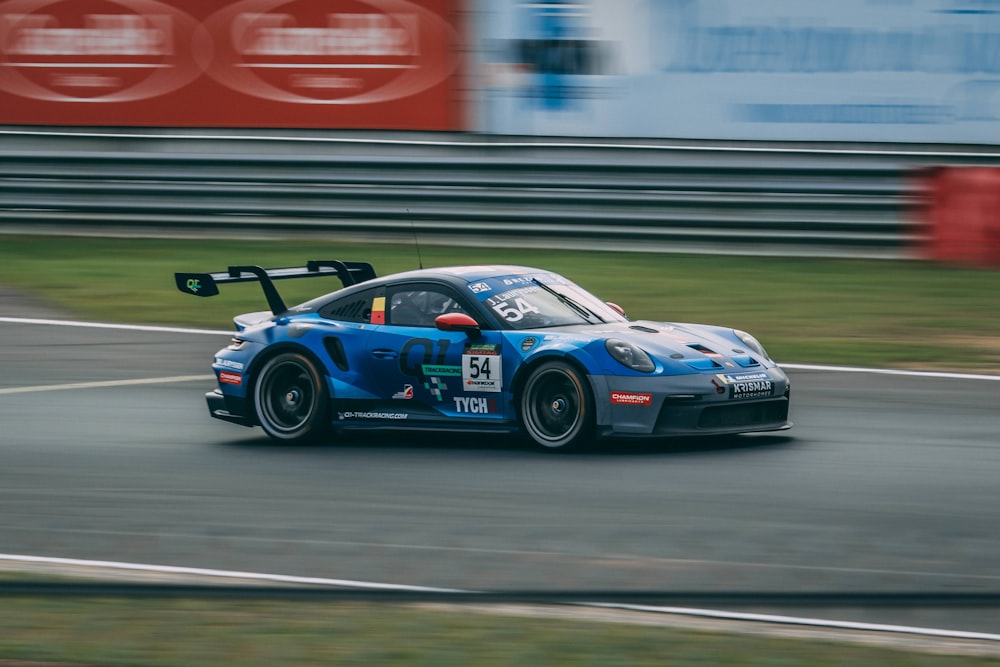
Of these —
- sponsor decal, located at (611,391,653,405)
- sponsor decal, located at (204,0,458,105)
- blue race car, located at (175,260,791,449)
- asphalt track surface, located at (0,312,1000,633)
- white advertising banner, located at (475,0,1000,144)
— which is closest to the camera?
asphalt track surface, located at (0,312,1000,633)

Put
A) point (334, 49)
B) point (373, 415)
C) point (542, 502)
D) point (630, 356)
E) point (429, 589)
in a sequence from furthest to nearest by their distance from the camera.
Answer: point (334, 49)
point (373, 415)
point (630, 356)
point (542, 502)
point (429, 589)

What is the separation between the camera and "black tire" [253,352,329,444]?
32.9ft

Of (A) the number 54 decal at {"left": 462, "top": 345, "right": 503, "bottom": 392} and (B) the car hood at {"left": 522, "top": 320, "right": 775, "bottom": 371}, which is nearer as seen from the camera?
(B) the car hood at {"left": 522, "top": 320, "right": 775, "bottom": 371}

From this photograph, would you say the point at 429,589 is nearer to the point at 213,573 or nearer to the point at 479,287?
the point at 213,573

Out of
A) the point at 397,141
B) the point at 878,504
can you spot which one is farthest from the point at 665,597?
the point at 397,141

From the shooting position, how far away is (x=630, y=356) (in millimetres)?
9102

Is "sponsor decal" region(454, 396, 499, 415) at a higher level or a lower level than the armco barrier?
lower

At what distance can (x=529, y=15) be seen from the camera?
60.7 ft

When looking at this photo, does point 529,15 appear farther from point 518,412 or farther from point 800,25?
point 518,412

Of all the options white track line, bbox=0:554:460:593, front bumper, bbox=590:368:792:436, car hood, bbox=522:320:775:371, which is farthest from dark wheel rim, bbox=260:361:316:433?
white track line, bbox=0:554:460:593

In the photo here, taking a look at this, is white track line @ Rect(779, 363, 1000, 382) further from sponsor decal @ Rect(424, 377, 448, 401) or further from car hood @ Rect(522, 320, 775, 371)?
sponsor decal @ Rect(424, 377, 448, 401)

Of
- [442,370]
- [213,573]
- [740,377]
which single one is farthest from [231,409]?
[213,573]

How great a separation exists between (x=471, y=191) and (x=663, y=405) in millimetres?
10068

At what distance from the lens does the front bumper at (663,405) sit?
354 inches
